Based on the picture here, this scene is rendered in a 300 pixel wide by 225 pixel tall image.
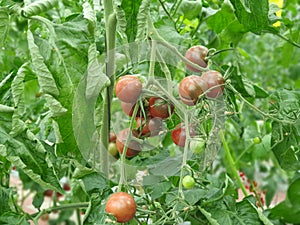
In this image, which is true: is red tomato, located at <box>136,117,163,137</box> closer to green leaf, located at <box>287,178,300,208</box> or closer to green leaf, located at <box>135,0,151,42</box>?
green leaf, located at <box>135,0,151,42</box>

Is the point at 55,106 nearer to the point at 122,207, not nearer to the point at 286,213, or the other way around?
the point at 122,207

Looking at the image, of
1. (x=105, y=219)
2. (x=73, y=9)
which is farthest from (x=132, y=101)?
(x=73, y=9)

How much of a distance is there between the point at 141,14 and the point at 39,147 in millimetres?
220

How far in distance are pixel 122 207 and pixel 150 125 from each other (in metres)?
0.12

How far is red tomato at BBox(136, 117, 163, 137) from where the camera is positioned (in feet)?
2.34

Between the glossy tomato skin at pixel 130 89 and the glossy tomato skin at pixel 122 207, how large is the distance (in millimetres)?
121

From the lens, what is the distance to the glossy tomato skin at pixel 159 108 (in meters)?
0.68

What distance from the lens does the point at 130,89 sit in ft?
2.20

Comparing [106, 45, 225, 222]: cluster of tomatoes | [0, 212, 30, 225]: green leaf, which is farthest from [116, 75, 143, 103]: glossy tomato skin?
[0, 212, 30, 225]: green leaf

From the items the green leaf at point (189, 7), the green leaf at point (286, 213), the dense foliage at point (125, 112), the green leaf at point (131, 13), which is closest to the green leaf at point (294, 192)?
the green leaf at point (286, 213)

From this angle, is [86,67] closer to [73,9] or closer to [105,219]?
[105,219]

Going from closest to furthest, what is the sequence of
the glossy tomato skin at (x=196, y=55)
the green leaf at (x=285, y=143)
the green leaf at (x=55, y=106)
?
the green leaf at (x=55, y=106) → the glossy tomato skin at (x=196, y=55) → the green leaf at (x=285, y=143)

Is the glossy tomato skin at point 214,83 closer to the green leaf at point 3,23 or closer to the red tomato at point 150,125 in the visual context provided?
the red tomato at point 150,125

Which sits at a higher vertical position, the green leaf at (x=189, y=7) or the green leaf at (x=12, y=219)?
the green leaf at (x=189, y=7)
